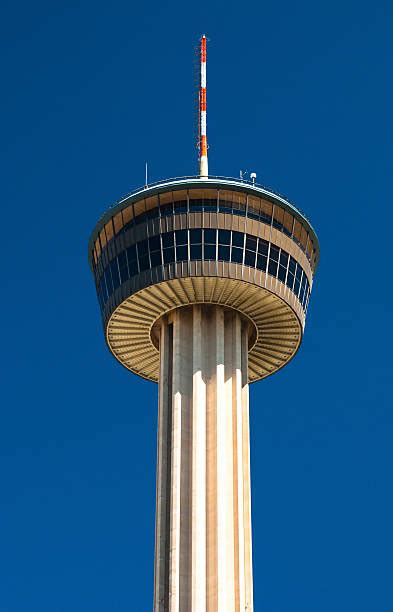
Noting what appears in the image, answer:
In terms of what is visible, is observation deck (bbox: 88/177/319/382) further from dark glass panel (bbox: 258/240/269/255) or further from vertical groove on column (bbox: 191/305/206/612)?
vertical groove on column (bbox: 191/305/206/612)

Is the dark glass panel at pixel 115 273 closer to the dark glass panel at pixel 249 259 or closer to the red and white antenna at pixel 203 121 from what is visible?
the red and white antenna at pixel 203 121

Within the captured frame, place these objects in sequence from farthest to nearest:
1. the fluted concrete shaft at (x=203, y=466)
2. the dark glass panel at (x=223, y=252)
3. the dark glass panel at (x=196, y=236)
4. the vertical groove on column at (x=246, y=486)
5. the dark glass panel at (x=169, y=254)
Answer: the dark glass panel at (x=196, y=236)
the dark glass panel at (x=169, y=254)
the dark glass panel at (x=223, y=252)
the vertical groove on column at (x=246, y=486)
the fluted concrete shaft at (x=203, y=466)

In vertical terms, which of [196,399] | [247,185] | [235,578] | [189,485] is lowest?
[235,578]

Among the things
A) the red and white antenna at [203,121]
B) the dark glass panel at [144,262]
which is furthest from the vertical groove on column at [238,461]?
the red and white antenna at [203,121]

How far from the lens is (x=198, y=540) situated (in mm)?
81312

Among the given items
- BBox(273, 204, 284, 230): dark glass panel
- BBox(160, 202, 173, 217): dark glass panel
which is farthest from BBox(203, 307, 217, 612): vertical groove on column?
BBox(273, 204, 284, 230): dark glass panel

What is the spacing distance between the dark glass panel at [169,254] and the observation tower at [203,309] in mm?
70

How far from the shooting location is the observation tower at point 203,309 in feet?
275

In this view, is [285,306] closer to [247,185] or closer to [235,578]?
[247,185]

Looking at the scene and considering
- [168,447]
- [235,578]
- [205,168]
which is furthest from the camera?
[205,168]

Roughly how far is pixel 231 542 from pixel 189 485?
4.83 m

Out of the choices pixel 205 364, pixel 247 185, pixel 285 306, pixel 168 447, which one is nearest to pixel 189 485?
pixel 168 447

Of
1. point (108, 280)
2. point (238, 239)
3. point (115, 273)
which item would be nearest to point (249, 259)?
point (238, 239)

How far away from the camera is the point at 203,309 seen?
8988 cm
